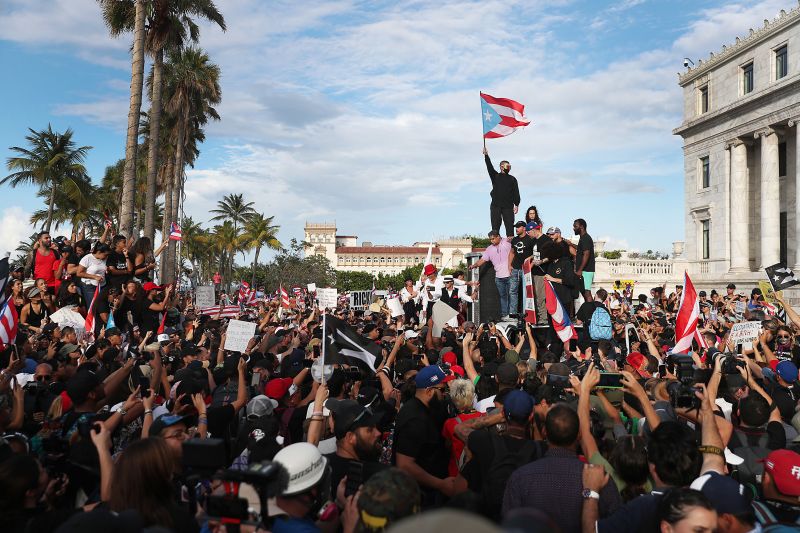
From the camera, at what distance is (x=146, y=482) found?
3.23 m

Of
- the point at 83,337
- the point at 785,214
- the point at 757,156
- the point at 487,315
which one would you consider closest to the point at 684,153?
the point at 757,156

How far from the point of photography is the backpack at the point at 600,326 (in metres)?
12.3

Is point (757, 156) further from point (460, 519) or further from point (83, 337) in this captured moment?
point (460, 519)

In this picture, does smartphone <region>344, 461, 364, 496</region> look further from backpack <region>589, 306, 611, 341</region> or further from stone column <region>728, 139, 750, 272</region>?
stone column <region>728, 139, 750, 272</region>

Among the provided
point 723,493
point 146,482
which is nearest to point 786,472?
point 723,493

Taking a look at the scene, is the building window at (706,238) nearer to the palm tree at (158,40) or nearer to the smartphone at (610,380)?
the palm tree at (158,40)

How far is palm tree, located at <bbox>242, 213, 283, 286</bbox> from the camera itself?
8081 centimetres

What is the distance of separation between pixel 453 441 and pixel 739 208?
131ft

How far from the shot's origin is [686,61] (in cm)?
4478

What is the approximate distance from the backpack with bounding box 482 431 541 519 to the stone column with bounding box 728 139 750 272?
39.1m

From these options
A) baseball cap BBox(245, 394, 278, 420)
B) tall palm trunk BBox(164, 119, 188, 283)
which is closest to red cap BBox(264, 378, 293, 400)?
baseball cap BBox(245, 394, 278, 420)

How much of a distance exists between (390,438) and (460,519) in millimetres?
5067

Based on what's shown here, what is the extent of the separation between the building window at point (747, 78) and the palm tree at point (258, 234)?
56.2 m

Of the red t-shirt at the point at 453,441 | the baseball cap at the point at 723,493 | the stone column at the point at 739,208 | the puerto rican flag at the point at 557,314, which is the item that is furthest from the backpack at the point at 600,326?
the stone column at the point at 739,208
